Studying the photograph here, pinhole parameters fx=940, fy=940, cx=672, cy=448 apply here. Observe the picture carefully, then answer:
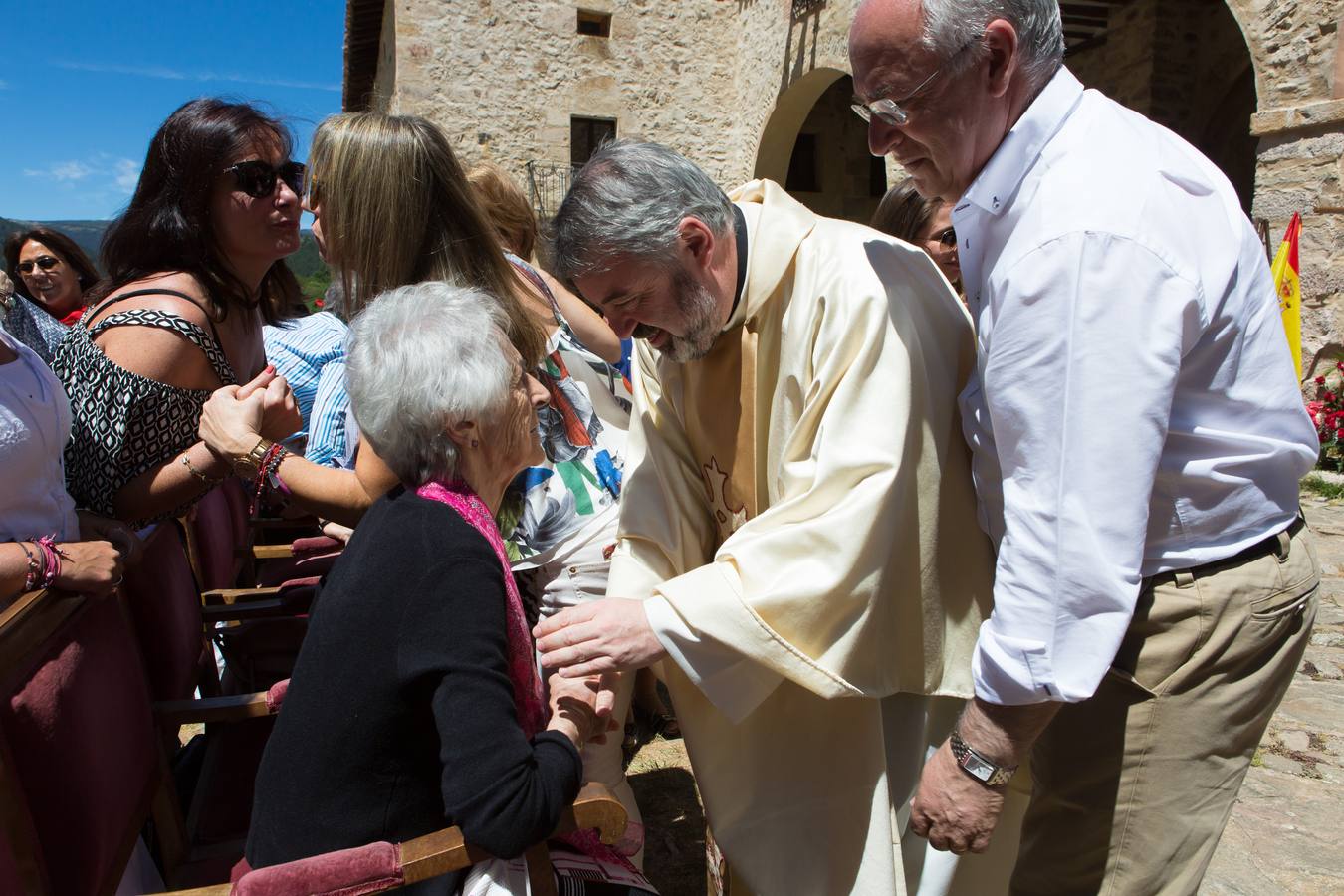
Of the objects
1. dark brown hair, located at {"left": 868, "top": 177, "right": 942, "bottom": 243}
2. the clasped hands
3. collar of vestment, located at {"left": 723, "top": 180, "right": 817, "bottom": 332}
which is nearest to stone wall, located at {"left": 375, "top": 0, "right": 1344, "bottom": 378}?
dark brown hair, located at {"left": 868, "top": 177, "right": 942, "bottom": 243}

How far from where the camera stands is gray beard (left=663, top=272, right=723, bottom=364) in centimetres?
170

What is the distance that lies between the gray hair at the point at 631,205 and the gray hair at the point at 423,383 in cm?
24

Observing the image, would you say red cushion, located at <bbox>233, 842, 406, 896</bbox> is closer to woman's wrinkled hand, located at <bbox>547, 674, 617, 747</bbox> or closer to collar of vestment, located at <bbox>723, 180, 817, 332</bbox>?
woman's wrinkled hand, located at <bbox>547, 674, 617, 747</bbox>

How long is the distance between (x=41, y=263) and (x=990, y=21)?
557 centimetres

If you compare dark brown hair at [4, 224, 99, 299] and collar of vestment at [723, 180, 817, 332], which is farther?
dark brown hair at [4, 224, 99, 299]

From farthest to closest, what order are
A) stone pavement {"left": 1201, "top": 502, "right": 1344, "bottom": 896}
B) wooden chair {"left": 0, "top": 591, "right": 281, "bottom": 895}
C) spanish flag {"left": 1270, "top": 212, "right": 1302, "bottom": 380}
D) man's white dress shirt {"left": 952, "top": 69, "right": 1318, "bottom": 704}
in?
spanish flag {"left": 1270, "top": 212, "right": 1302, "bottom": 380}
stone pavement {"left": 1201, "top": 502, "right": 1344, "bottom": 896}
wooden chair {"left": 0, "top": 591, "right": 281, "bottom": 895}
man's white dress shirt {"left": 952, "top": 69, "right": 1318, "bottom": 704}

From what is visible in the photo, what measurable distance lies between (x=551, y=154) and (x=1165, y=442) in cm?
1502

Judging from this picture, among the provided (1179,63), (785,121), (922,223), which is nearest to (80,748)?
(922,223)

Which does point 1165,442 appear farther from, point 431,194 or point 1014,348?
point 431,194

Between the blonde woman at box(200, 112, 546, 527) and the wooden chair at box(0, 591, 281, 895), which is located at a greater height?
the blonde woman at box(200, 112, 546, 527)

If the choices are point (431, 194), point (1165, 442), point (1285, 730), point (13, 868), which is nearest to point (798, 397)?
point (1165, 442)

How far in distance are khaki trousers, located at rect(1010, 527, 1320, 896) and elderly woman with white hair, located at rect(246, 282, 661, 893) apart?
0.83 meters

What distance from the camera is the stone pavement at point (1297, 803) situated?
2.47 meters

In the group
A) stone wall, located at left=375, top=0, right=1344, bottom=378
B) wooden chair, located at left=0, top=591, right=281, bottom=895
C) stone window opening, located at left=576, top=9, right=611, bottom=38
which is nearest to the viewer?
wooden chair, located at left=0, top=591, right=281, bottom=895
